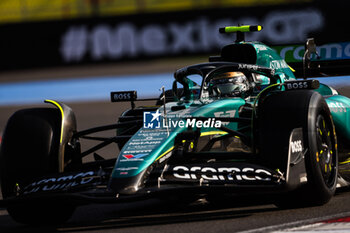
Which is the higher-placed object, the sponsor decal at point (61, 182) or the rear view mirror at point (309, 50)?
the rear view mirror at point (309, 50)

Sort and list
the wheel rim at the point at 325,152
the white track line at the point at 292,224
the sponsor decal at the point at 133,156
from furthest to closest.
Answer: the wheel rim at the point at 325,152 → the sponsor decal at the point at 133,156 → the white track line at the point at 292,224

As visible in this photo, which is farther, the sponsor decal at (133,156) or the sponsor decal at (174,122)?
the sponsor decal at (174,122)

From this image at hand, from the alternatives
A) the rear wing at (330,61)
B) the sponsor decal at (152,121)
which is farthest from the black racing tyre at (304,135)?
the rear wing at (330,61)

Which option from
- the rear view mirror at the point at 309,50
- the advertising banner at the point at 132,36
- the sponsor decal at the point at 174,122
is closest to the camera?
the sponsor decal at the point at 174,122

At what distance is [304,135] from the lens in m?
5.97

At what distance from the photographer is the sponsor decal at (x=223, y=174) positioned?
568 centimetres

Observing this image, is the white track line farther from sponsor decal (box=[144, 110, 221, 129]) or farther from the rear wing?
the rear wing

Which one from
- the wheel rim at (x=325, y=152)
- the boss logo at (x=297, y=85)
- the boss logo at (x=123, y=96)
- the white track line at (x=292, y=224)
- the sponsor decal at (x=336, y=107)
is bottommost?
the white track line at (x=292, y=224)

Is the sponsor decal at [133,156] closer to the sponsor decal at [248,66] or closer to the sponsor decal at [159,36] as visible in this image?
the sponsor decal at [248,66]

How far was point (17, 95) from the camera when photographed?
2177cm

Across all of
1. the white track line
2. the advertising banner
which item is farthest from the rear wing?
the advertising banner

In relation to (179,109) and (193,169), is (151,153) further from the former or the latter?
(179,109)

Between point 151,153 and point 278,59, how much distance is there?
112 inches

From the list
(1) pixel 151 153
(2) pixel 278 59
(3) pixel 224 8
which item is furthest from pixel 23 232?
(3) pixel 224 8
